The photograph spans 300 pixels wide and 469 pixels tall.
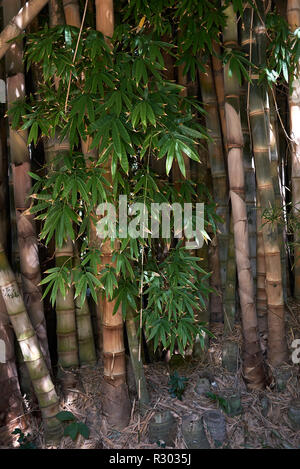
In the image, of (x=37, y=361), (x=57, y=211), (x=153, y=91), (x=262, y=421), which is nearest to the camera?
(x=57, y=211)

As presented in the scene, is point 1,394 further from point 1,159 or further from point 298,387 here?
point 298,387

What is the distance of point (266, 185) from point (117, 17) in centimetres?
113

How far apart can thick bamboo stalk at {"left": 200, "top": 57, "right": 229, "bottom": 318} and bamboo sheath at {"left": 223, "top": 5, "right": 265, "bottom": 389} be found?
212 mm

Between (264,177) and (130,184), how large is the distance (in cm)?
67

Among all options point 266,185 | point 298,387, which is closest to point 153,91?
point 266,185

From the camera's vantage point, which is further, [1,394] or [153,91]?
[1,394]

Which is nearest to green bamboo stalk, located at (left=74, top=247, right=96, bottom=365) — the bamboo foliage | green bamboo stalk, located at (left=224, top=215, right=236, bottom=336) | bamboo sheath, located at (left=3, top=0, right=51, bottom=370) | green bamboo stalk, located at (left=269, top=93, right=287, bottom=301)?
the bamboo foliage

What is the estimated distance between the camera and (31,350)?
178 centimetres

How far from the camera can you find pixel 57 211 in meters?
1.56

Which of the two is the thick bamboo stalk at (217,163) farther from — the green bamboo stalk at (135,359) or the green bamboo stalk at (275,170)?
the green bamboo stalk at (135,359)

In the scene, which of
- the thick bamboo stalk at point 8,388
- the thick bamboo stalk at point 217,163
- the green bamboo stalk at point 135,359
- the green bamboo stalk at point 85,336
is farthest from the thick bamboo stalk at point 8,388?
the thick bamboo stalk at point 217,163

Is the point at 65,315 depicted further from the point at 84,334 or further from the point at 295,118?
the point at 295,118

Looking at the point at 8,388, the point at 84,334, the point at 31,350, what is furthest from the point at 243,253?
the point at 8,388

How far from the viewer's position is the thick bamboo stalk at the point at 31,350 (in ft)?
5.75
